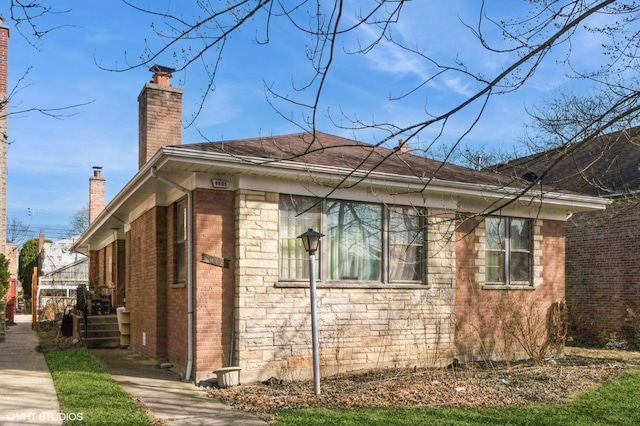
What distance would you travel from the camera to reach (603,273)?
16.5 meters

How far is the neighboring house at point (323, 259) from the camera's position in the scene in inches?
386

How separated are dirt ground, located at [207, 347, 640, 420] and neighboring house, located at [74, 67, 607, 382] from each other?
603 mm

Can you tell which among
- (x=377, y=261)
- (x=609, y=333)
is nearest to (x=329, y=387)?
(x=377, y=261)

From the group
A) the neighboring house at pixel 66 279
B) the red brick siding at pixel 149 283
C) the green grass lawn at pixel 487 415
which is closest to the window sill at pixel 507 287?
the green grass lawn at pixel 487 415

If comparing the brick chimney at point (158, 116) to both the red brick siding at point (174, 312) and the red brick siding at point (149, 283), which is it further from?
the red brick siding at point (174, 312)

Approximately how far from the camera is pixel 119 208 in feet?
46.2

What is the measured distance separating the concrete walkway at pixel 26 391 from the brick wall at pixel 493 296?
7.27m

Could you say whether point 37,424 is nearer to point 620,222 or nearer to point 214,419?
point 214,419

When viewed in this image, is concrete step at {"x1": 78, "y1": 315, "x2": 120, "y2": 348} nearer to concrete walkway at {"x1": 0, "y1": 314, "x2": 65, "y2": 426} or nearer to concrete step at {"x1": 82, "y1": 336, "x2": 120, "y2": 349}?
concrete step at {"x1": 82, "y1": 336, "x2": 120, "y2": 349}

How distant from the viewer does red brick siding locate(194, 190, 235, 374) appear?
31.9ft

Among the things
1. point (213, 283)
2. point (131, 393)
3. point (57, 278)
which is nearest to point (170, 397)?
point (131, 393)

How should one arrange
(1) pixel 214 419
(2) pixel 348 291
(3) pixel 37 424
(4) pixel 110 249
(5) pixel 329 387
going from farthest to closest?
(4) pixel 110 249 → (2) pixel 348 291 → (5) pixel 329 387 → (1) pixel 214 419 → (3) pixel 37 424

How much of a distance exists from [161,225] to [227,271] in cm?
281

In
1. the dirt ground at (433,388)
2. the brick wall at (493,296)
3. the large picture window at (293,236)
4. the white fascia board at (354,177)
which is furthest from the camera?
the brick wall at (493,296)
